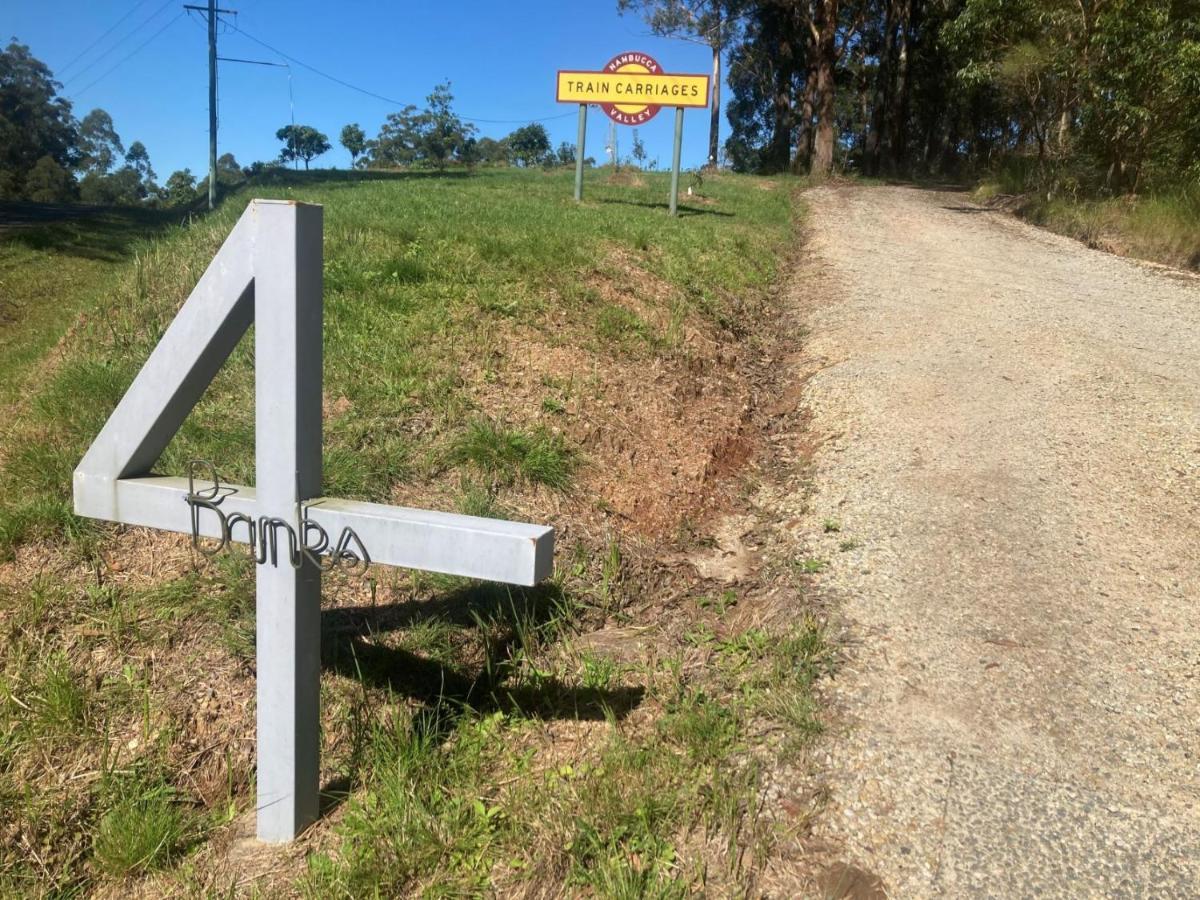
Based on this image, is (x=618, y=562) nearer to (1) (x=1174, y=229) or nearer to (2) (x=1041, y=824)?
A: (2) (x=1041, y=824)

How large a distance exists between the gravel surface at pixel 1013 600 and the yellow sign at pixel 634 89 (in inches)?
228

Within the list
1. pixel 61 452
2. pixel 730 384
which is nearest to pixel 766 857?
pixel 61 452

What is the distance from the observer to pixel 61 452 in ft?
13.2

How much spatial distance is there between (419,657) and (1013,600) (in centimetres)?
222

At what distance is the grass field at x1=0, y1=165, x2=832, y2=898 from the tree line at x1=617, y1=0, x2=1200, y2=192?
11664 millimetres

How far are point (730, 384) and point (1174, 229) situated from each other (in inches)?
382

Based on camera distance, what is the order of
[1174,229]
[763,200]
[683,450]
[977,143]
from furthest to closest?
[977,143] → [763,200] → [1174,229] → [683,450]

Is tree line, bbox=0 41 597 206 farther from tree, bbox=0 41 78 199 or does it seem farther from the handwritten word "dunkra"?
the handwritten word "dunkra"

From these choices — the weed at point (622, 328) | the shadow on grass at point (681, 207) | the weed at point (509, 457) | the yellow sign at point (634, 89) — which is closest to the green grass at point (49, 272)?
the weed at point (509, 457)

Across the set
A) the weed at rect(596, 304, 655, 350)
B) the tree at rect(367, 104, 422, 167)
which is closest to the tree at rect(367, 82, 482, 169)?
the tree at rect(367, 104, 422, 167)

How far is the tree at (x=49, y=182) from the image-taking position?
49562 mm

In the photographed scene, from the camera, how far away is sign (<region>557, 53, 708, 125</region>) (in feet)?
41.5

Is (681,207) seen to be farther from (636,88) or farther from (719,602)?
(719,602)

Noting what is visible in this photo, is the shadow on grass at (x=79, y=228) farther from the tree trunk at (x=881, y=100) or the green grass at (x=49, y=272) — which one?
the tree trunk at (x=881, y=100)
